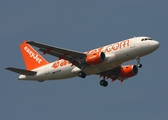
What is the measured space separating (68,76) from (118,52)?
8.36 metres

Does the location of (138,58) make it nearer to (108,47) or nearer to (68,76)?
(108,47)

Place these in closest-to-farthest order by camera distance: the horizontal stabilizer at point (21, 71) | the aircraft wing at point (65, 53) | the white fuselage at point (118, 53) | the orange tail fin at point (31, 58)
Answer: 1. the white fuselage at point (118, 53)
2. the aircraft wing at point (65, 53)
3. the horizontal stabilizer at point (21, 71)
4. the orange tail fin at point (31, 58)

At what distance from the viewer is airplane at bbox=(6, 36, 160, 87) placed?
71.2 metres

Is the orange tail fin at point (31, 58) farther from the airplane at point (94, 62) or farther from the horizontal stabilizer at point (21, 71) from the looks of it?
the horizontal stabilizer at point (21, 71)

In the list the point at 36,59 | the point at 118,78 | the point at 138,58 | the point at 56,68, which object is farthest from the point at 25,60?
the point at 138,58

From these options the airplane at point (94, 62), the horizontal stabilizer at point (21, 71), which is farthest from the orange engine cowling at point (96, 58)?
the horizontal stabilizer at point (21, 71)

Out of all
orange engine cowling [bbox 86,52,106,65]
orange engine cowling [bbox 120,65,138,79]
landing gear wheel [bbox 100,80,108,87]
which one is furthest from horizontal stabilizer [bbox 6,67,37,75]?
orange engine cowling [bbox 120,65,138,79]

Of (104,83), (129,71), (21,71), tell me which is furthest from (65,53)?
(129,71)

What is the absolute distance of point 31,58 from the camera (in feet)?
274

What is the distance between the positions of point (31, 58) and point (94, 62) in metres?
14.5

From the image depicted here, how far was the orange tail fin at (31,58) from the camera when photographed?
81.4 m

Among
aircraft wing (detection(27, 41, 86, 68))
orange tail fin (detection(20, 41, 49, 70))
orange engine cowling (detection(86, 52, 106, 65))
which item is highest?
orange tail fin (detection(20, 41, 49, 70))

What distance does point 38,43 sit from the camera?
70312 millimetres

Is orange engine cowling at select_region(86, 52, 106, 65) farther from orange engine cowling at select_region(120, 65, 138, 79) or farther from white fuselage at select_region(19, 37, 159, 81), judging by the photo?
orange engine cowling at select_region(120, 65, 138, 79)
